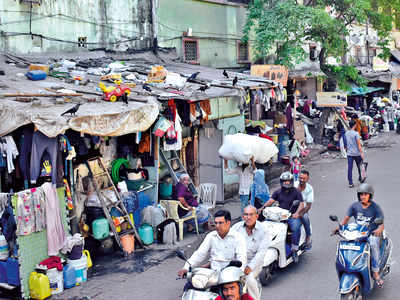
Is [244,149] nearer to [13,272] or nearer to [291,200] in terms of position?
[291,200]

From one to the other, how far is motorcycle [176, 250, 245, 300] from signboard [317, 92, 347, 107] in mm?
18939

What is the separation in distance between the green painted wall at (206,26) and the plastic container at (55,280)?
35.8 feet

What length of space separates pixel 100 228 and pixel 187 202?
84.6 inches

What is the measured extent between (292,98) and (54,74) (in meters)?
12.8

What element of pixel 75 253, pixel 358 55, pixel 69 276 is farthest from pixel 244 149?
pixel 358 55

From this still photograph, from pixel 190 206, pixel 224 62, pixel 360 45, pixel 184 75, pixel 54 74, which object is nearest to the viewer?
pixel 190 206

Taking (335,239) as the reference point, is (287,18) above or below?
above

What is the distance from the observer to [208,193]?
13.9 meters

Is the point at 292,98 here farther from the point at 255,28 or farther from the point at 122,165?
the point at 122,165

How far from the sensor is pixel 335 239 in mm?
11430

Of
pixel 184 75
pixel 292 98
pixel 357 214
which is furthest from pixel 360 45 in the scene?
pixel 357 214

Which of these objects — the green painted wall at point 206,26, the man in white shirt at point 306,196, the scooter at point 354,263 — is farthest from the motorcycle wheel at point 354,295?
the green painted wall at point 206,26

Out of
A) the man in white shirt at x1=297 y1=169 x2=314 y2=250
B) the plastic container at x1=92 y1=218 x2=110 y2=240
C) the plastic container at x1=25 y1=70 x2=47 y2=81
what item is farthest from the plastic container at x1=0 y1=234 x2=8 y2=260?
the man in white shirt at x1=297 y1=169 x2=314 y2=250

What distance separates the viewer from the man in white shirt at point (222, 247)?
6629 mm
